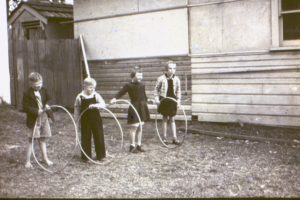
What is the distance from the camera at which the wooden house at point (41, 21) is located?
1727cm

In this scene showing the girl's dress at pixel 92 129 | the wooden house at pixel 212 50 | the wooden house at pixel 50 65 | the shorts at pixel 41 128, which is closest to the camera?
the shorts at pixel 41 128

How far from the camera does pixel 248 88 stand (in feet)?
35.8

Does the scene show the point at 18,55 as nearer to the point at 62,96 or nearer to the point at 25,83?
the point at 25,83

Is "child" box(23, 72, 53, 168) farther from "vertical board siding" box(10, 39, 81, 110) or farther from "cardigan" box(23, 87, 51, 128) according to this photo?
"vertical board siding" box(10, 39, 81, 110)

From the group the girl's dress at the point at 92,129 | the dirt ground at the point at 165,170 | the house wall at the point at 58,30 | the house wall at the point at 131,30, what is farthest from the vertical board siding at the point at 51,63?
the girl's dress at the point at 92,129

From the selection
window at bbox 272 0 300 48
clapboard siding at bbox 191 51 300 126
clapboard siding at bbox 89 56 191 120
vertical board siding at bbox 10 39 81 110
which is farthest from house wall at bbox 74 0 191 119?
window at bbox 272 0 300 48

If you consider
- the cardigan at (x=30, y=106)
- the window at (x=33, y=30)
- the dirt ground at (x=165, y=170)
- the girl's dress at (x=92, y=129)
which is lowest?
the dirt ground at (x=165, y=170)

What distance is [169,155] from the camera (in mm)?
8117

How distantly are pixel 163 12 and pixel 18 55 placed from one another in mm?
5676

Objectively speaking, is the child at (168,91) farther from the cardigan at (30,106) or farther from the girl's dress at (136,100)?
the cardigan at (30,106)

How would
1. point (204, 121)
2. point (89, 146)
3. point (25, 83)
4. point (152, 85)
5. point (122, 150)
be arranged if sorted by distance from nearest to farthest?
point (89, 146)
point (122, 150)
point (204, 121)
point (152, 85)
point (25, 83)

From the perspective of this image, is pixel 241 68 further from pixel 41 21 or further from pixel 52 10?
pixel 52 10

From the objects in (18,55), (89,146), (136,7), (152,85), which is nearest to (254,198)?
(89,146)

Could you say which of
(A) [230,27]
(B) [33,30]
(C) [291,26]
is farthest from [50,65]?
(C) [291,26]
